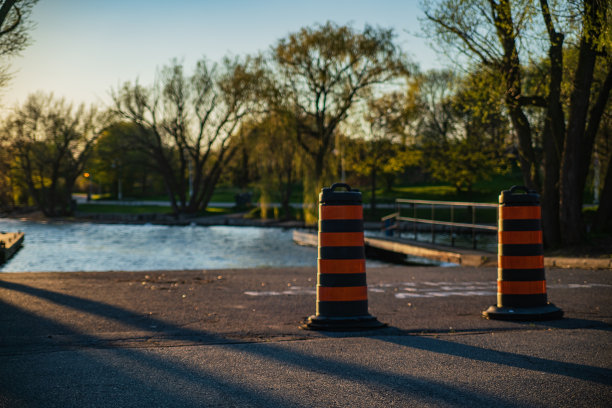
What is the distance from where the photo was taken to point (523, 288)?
280 inches

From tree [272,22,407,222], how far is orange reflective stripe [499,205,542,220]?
28.3 metres

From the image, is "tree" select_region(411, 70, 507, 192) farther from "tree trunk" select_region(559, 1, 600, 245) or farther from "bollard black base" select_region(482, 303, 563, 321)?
A: "bollard black base" select_region(482, 303, 563, 321)

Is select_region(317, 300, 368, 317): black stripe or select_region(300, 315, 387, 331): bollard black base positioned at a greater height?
select_region(317, 300, 368, 317): black stripe

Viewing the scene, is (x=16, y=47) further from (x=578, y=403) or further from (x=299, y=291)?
(x=578, y=403)

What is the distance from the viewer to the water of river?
1939 cm

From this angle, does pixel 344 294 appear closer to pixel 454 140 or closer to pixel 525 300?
pixel 525 300

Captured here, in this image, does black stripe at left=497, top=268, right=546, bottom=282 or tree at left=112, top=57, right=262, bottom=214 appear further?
tree at left=112, top=57, right=262, bottom=214

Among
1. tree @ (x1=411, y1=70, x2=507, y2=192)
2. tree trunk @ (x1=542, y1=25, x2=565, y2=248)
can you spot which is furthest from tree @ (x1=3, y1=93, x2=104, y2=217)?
tree trunk @ (x1=542, y1=25, x2=565, y2=248)

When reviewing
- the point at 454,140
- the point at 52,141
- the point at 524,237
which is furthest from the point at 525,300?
the point at 52,141

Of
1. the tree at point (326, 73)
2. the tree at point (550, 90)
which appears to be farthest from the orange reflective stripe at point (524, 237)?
the tree at point (326, 73)

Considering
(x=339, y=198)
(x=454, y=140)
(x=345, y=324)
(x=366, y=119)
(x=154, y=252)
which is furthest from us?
(x=454, y=140)

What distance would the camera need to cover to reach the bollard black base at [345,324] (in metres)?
6.30

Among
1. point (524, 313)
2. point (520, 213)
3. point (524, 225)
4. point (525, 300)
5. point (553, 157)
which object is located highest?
point (553, 157)

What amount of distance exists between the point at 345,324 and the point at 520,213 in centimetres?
236
